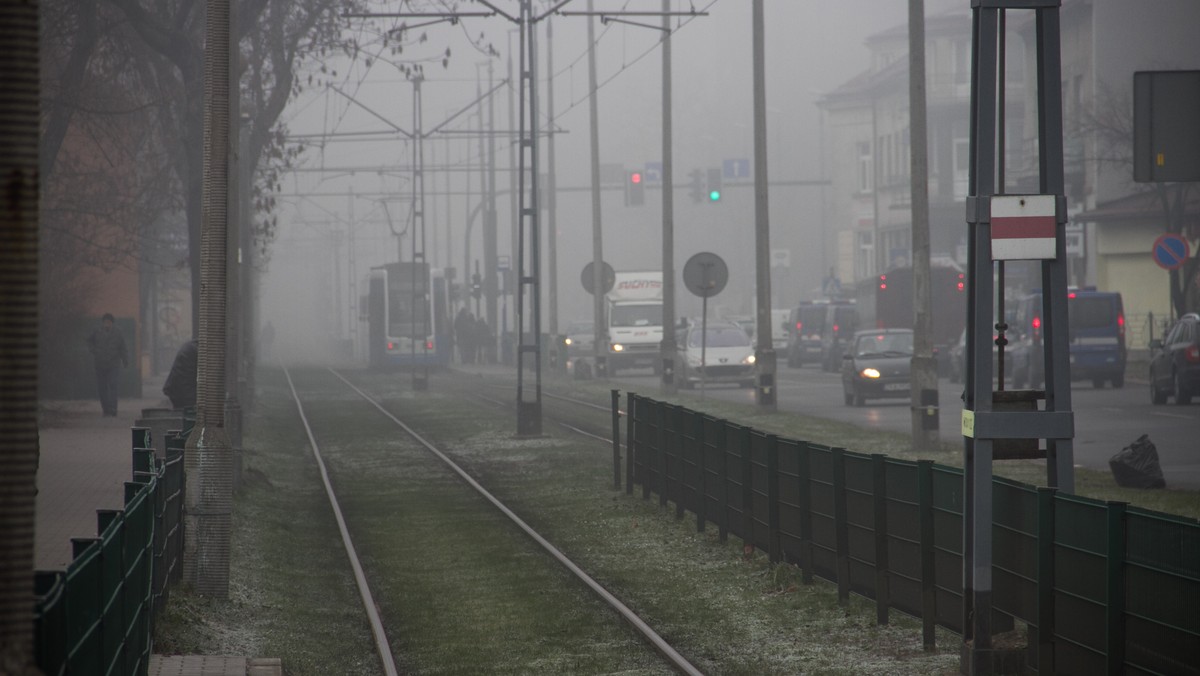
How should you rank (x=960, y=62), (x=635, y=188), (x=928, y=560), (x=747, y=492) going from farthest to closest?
(x=960, y=62)
(x=635, y=188)
(x=747, y=492)
(x=928, y=560)

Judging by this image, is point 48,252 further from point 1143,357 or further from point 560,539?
point 1143,357

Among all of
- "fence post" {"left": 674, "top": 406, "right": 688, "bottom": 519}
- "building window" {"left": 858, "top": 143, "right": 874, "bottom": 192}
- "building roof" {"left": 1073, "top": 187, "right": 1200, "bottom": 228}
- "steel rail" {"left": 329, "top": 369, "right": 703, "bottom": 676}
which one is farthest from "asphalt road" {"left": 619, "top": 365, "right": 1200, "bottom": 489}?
"building window" {"left": 858, "top": 143, "right": 874, "bottom": 192}

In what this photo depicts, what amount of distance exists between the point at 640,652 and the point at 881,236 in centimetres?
7677

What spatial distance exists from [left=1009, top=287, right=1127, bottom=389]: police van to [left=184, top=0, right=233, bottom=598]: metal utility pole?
1029 inches

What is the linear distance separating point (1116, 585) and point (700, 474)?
7.64 meters

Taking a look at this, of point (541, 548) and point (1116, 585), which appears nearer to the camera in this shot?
point (1116, 585)

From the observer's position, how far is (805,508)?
1132 cm

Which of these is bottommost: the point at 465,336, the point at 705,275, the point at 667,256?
the point at 465,336

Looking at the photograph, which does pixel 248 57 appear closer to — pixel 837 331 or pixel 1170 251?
pixel 1170 251

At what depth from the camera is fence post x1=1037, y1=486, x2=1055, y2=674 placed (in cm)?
758

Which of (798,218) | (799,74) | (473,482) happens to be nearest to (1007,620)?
(473,482)

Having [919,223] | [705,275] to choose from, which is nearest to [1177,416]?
[919,223]

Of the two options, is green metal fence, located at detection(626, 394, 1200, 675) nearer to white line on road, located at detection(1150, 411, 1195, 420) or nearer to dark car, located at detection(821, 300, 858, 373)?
white line on road, located at detection(1150, 411, 1195, 420)

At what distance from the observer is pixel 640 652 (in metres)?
9.58
